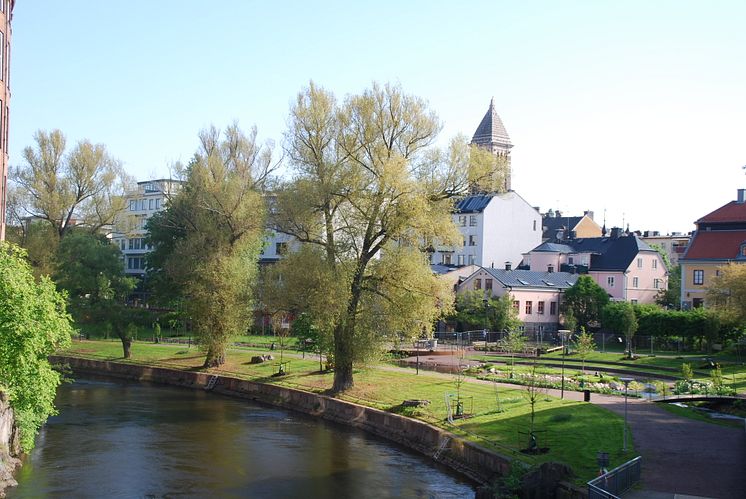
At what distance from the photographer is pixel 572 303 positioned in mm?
83125

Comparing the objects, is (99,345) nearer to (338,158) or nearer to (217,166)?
(217,166)

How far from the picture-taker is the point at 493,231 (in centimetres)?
10138

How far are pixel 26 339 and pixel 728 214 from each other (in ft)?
222

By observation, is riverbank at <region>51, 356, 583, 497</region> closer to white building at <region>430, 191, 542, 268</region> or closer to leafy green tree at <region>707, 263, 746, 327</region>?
leafy green tree at <region>707, 263, 746, 327</region>

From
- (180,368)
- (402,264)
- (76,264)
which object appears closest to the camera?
(402,264)

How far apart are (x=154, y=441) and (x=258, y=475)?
26.1 ft

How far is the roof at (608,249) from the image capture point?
9056cm

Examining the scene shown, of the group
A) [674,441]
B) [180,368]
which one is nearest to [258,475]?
[674,441]

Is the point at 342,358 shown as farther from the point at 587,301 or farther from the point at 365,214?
the point at 587,301

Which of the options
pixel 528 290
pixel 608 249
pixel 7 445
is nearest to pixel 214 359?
pixel 7 445

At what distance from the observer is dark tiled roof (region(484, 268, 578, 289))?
83.4m

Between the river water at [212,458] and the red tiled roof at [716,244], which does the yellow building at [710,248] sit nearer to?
the red tiled roof at [716,244]

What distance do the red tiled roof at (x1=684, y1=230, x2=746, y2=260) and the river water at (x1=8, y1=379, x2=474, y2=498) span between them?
48.3 meters

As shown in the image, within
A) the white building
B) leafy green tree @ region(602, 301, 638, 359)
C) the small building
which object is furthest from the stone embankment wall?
the small building
